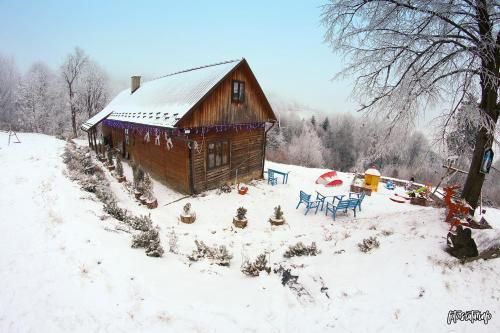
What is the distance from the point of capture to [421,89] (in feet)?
16.5

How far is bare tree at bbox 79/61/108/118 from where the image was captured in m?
36.2

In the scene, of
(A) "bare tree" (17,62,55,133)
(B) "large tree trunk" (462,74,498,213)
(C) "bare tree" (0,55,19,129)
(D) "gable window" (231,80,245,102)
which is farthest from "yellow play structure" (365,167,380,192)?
(C) "bare tree" (0,55,19,129)

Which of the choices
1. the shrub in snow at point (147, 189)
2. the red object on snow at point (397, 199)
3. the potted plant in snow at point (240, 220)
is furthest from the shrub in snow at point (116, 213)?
the red object on snow at point (397, 199)

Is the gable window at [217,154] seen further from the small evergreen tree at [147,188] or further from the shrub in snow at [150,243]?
the shrub in snow at [150,243]

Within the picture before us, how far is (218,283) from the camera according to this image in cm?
533

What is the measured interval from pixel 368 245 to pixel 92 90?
4148cm

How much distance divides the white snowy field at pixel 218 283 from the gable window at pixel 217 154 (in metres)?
5.76

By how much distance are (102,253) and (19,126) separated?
52064mm

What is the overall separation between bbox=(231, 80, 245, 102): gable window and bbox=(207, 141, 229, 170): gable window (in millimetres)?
2285

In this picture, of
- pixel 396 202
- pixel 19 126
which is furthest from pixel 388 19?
pixel 19 126

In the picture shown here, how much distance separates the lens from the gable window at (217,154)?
499 inches

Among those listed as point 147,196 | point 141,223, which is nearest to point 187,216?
point 141,223

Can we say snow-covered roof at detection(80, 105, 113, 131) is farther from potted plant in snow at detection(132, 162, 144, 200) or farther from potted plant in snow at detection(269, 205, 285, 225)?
potted plant in snow at detection(269, 205, 285, 225)

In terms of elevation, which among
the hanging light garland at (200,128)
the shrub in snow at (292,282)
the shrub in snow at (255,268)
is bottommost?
the shrub in snow at (292,282)
